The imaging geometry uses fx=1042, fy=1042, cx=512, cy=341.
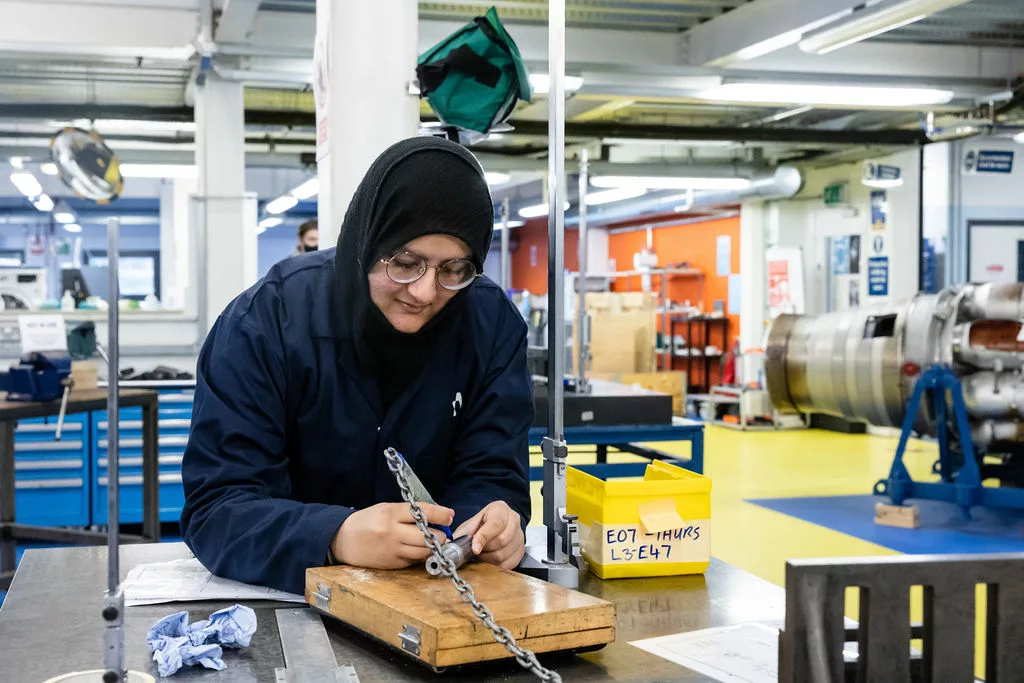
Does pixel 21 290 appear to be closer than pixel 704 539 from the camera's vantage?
No

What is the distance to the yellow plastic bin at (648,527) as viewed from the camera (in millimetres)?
1549

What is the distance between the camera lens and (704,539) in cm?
158

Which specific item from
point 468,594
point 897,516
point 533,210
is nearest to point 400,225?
point 468,594

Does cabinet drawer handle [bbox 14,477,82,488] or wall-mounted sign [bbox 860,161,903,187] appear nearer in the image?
cabinet drawer handle [bbox 14,477,82,488]

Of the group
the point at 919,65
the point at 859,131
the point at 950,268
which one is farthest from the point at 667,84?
the point at 950,268

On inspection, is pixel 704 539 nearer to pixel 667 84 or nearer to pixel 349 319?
pixel 349 319

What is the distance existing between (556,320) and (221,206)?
556 centimetres

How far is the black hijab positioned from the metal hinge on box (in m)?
0.50

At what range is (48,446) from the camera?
552cm

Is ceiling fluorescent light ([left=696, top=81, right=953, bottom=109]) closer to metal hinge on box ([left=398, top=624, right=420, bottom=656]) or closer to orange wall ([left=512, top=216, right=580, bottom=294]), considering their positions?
metal hinge on box ([left=398, top=624, right=420, bottom=656])

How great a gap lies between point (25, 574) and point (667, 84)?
5.82 metres

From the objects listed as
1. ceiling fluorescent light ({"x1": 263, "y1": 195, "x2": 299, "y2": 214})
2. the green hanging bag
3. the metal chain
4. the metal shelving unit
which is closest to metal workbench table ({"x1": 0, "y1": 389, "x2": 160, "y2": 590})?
the green hanging bag

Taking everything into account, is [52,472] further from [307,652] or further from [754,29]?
[307,652]

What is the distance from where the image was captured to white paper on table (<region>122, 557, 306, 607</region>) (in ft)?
4.49
